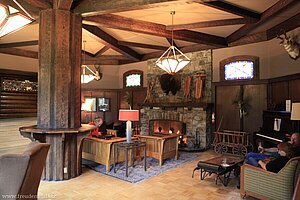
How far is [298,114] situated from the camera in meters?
4.07

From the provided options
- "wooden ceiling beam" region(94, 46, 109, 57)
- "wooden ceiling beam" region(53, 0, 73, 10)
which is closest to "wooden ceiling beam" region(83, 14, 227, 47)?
"wooden ceiling beam" region(53, 0, 73, 10)

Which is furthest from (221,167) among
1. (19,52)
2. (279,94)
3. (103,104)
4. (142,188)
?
(19,52)

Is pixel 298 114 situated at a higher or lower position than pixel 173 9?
lower

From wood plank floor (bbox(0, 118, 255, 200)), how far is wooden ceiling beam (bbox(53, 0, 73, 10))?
325 centimetres

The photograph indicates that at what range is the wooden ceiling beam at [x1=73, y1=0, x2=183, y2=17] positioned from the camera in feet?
12.8

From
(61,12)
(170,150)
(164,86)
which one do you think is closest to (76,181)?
(170,150)

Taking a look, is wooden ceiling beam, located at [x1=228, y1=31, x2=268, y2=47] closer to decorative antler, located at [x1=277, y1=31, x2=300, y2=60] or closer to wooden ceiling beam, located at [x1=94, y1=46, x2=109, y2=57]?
decorative antler, located at [x1=277, y1=31, x2=300, y2=60]

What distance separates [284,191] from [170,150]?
2.97 meters

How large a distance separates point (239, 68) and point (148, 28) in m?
3.18

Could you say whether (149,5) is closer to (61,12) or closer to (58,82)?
(61,12)

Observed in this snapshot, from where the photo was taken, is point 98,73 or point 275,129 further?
point 98,73

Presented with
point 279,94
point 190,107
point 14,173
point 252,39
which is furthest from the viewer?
point 190,107

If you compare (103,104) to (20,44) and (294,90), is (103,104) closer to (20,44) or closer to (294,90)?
(20,44)

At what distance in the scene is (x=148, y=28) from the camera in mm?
5648
